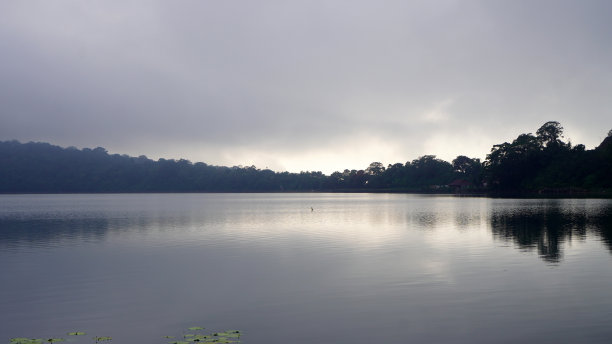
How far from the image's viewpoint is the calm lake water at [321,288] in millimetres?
10758

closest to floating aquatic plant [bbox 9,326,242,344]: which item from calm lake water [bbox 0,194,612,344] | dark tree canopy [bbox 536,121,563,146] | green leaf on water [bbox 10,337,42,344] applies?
green leaf on water [bbox 10,337,42,344]

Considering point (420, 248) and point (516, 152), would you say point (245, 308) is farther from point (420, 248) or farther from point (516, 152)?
point (516, 152)

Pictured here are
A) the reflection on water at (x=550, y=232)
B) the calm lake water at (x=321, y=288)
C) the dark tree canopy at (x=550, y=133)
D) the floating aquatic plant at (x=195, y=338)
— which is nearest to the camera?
the floating aquatic plant at (x=195, y=338)

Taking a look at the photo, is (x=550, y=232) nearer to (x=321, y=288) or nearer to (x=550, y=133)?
(x=321, y=288)

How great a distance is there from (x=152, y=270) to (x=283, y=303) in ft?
26.9

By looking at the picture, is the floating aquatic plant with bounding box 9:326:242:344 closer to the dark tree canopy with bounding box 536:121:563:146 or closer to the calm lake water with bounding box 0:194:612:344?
the calm lake water with bounding box 0:194:612:344

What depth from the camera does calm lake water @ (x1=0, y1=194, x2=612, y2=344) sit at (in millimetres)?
10758

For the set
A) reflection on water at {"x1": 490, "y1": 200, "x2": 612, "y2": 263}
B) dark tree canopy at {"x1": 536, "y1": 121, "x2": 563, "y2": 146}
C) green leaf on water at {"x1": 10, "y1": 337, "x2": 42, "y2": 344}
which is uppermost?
dark tree canopy at {"x1": 536, "y1": 121, "x2": 563, "y2": 146}

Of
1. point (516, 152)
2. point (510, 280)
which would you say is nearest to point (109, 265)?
point (510, 280)

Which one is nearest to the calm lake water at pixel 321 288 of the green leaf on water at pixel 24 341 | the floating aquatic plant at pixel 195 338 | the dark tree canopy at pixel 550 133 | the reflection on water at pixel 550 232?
the reflection on water at pixel 550 232

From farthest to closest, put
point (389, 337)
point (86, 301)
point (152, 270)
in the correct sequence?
point (152, 270) < point (86, 301) < point (389, 337)

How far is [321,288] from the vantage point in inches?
592

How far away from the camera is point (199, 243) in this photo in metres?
27.3

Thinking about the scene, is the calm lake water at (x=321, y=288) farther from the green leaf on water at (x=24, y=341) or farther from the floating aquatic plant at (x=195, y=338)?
the green leaf on water at (x=24, y=341)
